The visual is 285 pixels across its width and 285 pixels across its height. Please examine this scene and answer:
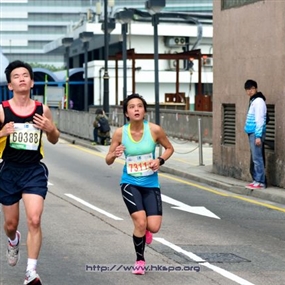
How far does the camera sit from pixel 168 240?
12414 mm

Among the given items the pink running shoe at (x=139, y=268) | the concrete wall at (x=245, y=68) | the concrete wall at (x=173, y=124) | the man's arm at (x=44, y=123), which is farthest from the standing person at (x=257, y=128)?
the concrete wall at (x=173, y=124)

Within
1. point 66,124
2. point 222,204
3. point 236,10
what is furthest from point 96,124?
point 222,204

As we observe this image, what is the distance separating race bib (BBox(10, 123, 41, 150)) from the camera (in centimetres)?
892

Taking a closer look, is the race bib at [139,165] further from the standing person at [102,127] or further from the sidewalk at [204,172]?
the standing person at [102,127]

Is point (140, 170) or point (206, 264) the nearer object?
point (140, 170)

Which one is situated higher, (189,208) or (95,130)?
(95,130)

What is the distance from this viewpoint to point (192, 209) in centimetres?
1644

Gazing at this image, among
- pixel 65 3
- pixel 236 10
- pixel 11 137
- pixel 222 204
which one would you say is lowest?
pixel 222 204

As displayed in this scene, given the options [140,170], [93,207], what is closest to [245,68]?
[93,207]

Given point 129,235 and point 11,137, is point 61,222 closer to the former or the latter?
point 129,235

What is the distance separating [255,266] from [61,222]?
170 inches

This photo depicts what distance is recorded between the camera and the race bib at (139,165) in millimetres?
9977

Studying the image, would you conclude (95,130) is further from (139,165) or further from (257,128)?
(139,165)

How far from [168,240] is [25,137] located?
3.95m
